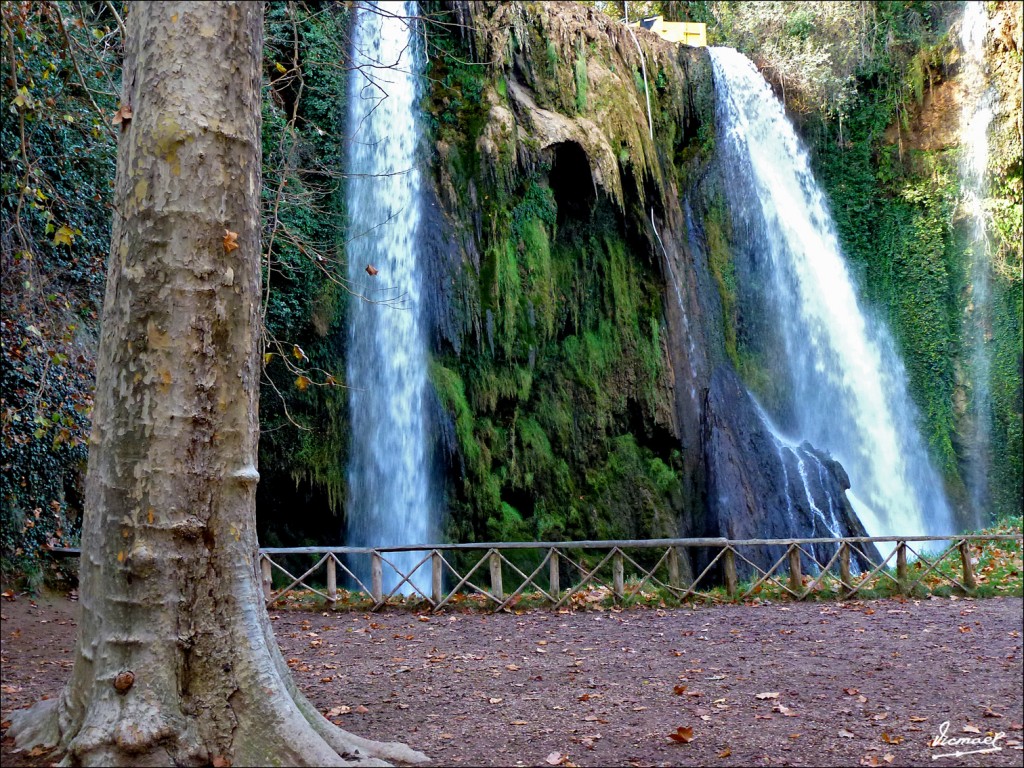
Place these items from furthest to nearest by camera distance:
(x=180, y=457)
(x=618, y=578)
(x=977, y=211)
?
(x=977, y=211), (x=618, y=578), (x=180, y=457)

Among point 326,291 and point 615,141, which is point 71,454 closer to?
point 326,291

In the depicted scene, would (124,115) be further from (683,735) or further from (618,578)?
(618,578)

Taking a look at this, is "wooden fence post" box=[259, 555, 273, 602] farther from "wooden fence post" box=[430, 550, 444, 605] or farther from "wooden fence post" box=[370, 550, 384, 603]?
"wooden fence post" box=[430, 550, 444, 605]

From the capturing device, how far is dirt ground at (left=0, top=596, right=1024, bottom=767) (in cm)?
436

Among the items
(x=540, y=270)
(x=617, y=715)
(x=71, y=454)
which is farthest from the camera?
(x=540, y=270)

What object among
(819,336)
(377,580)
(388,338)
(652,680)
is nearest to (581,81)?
(388,338)

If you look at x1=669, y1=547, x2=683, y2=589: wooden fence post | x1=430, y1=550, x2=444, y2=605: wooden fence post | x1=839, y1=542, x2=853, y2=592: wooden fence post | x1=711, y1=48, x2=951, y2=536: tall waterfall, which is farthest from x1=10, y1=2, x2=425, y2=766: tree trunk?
x1=711, y1=48, x2=951, y2=536: tall waterfall

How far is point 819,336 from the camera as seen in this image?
1848 cm

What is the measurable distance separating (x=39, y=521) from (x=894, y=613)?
1025 cm

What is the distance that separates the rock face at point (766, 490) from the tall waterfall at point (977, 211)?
6.96 meters

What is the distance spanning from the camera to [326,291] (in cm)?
1367

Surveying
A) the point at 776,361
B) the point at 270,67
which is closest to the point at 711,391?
the point at 776,361

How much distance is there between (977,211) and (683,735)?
19.8 meters

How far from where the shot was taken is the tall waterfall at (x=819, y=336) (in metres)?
18.1
